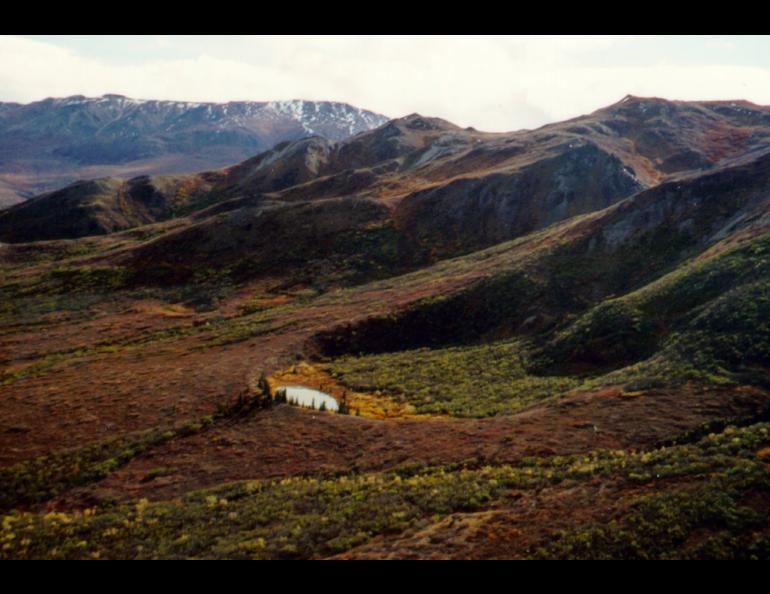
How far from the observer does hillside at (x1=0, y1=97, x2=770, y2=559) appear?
18.8 metres

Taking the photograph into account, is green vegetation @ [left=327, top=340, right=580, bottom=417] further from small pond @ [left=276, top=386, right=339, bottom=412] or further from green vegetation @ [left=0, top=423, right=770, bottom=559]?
green vegetation @ [left=0, top=423, right=770, bottom=559]

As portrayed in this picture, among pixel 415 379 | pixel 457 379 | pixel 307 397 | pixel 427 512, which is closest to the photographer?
pixel 427 512

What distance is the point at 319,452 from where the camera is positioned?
2844 cm

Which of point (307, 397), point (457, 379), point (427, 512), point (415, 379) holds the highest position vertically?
point (427, 512)

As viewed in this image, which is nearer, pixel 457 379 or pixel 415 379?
pixel 457 379

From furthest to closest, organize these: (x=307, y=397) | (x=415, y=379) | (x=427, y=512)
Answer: (x=415, y=379) → (x=307, y=397) → (x=427, y=512)

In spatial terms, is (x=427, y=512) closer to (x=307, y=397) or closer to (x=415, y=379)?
(x=307, y=397)

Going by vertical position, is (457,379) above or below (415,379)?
above

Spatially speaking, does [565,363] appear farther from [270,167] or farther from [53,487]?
[270,167]

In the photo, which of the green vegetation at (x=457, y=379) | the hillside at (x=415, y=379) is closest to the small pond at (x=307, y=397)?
the hillside at (x=415, y=379)

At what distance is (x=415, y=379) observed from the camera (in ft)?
135

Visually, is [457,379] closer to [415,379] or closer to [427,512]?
[415,379]

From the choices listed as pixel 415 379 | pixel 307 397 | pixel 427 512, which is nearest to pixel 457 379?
pixel 415 379
